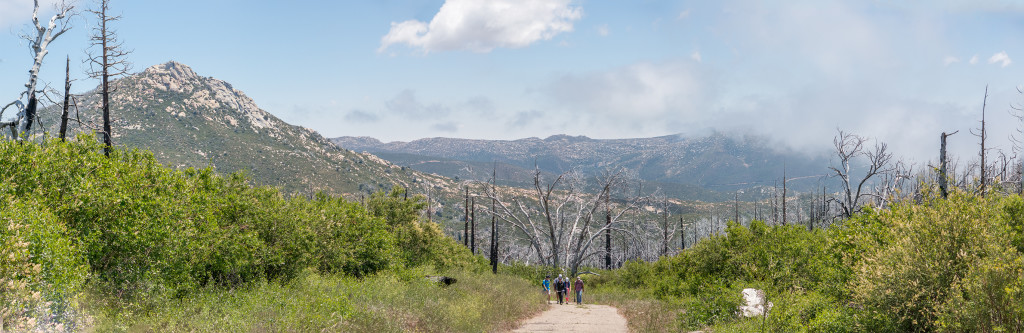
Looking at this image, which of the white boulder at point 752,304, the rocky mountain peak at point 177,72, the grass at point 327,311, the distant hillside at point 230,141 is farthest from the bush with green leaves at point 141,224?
the rocky mountain peak at point 177,72

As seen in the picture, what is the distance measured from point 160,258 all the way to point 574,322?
13.1 meters

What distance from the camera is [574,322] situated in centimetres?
1997

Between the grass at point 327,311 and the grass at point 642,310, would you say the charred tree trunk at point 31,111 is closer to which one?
the grass at point 327,311

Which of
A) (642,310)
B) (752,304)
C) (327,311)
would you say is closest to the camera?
(327,311)

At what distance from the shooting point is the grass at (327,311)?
414 inches

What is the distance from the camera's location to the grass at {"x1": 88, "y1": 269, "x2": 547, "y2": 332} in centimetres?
1051

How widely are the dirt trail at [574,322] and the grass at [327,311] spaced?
87 cm

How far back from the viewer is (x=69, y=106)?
1861cm

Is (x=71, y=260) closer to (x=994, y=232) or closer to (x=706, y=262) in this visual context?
(x=994, y=232)

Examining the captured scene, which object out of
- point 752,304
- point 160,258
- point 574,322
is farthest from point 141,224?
point 752,304

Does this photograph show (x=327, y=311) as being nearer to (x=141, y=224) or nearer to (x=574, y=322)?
(x=141, y=224)

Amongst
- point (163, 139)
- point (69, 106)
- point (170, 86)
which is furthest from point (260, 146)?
point (69, 106)

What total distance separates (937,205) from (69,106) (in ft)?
79.4

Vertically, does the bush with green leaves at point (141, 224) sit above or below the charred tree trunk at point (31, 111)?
below
